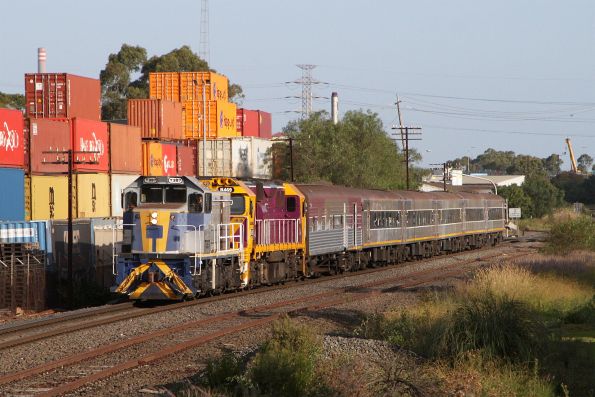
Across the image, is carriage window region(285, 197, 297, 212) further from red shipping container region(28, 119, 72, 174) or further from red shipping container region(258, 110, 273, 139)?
red shipping container region(258, 110, 273, 139)

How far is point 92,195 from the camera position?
45062mm

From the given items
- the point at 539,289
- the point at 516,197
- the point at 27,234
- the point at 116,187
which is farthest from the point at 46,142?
the point at 516,197

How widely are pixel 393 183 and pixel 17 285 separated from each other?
195 feet

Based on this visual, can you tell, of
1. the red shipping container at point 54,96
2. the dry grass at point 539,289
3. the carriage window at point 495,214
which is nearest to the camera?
the dry grass at point 539,289

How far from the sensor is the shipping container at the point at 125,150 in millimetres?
47769

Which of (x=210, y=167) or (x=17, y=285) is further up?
(x=210, y=167)

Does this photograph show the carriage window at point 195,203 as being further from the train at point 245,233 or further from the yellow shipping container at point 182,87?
the yellow shipping container at point 182,87

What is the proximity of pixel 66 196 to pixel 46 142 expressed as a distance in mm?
2876

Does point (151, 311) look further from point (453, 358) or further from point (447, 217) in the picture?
point (447, 217)

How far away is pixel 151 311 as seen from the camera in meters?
21.2

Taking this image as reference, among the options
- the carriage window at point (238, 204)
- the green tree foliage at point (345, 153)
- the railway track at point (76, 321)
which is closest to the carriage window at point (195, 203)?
the railway track at point (76, 321)

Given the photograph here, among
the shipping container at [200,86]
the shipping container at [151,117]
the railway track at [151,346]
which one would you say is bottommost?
the railway track at [151,346]

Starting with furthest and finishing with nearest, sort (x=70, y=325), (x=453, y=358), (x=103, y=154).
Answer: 1. (x=103, y=154)
2. (x=70, y=325)
3. (x=453, y=358)

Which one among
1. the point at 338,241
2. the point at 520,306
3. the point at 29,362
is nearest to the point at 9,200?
the point at 338,241
